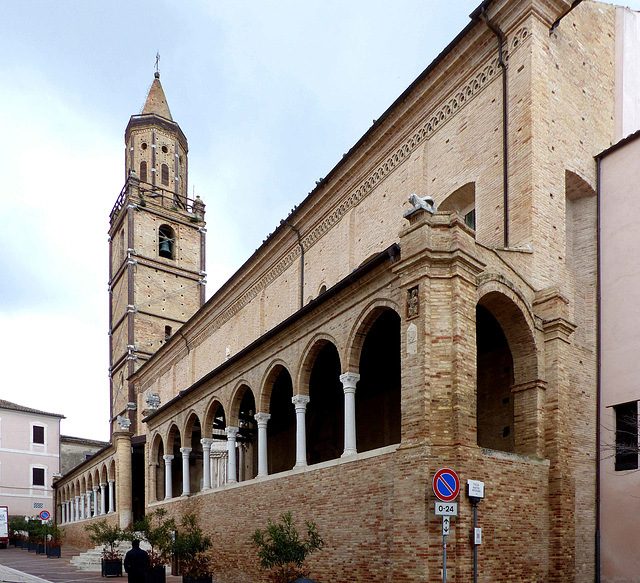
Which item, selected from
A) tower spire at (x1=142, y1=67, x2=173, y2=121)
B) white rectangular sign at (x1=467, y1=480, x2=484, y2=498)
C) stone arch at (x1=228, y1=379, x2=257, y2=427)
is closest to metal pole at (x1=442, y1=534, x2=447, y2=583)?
white rectangular sign at (x1=467, y1=480, x2=484, y2=498)

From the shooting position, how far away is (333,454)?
1997 cm

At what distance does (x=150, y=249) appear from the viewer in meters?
38.2

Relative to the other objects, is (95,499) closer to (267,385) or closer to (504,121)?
(267,385)

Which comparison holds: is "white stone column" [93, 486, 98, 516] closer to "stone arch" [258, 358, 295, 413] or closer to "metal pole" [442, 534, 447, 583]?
"stone arch" [258, 358, 295, 413]

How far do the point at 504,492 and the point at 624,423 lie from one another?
347 cm

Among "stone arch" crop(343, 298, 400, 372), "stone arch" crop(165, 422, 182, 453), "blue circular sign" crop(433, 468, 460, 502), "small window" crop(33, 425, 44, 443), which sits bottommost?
"small window" crop(33, 425, 44, 443)

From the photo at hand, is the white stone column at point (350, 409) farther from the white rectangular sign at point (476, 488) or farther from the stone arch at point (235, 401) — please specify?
the stone arch at point (235, 401)

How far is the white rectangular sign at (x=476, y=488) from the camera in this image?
32.5ft

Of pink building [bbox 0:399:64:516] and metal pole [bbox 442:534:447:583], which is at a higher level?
metal pole [bbox 442:534:447:583]

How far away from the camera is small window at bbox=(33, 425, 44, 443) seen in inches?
1868

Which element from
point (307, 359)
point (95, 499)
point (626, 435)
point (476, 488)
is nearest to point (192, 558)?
point (307, 359)

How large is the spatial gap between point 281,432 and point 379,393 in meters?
5.36

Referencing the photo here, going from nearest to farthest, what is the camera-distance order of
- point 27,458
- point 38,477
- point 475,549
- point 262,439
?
1. point 475,549
2. point 262,439
3. point 27,458
4. point 38,477

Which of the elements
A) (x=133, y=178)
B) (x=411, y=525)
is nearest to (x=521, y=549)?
(x=411, y=525)
